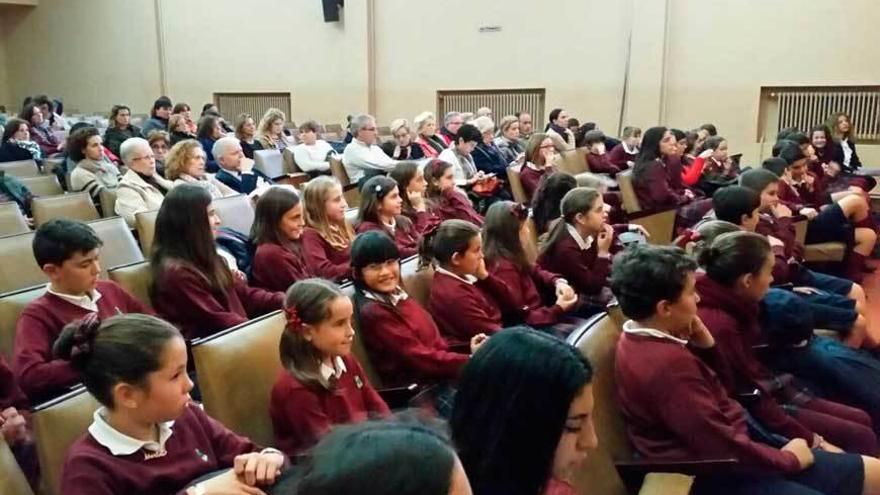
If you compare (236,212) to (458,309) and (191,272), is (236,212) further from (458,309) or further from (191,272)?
(458,309)

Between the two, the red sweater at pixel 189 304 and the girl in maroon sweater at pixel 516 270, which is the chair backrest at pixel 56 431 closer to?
the red sweater at pixel 189 304

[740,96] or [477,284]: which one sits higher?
[740,96]

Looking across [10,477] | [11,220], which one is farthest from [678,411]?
[11,220]

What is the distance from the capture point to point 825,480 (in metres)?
1.90

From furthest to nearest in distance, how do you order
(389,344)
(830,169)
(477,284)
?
(830,169), (477,284), (389,344)

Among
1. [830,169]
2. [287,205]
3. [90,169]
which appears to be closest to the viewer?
[287,205]

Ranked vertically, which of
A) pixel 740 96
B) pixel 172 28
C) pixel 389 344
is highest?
pixel 172 28

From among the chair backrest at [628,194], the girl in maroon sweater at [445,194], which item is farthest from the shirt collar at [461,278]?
the chair backrest at [628,194]

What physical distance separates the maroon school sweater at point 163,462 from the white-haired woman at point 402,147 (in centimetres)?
507

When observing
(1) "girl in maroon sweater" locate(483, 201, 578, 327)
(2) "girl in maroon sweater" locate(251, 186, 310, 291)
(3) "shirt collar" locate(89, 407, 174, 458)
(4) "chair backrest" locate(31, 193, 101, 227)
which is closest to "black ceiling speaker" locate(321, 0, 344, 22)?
(4) "chair backrest" locate(31, 193, 101, 227)

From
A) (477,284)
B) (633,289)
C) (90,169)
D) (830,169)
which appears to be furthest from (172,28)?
(633,289)

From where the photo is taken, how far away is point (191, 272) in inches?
101

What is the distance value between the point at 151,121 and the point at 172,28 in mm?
3700

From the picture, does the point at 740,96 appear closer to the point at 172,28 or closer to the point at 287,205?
the point at 287,205
